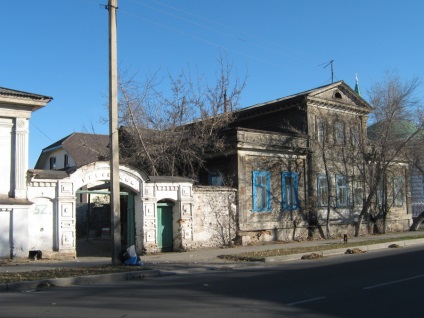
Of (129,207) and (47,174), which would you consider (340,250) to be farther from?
(47,174)

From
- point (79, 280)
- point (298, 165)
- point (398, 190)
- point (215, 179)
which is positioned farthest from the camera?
point (398, 190)

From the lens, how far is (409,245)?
22.2 m

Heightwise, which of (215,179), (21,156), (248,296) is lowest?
(248,296)

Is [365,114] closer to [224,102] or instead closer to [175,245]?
[224,102]

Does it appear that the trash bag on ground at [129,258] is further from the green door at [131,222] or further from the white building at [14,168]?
the green door at [131,222]

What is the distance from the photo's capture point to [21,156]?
17797 millimetres

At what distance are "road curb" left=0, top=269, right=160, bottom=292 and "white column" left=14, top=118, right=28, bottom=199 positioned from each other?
236 inches

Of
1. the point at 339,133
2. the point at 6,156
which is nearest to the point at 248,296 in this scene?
the point at 6,156

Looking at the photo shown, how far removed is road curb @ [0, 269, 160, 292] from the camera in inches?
455

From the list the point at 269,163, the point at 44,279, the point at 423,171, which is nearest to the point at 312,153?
the point at 269,163

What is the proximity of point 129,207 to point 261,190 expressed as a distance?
6.97 m

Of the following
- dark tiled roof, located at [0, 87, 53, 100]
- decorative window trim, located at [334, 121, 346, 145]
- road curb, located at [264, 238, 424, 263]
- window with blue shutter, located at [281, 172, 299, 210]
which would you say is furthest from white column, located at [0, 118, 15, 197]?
decorative window trim, located at [334, 121, 346, 145]

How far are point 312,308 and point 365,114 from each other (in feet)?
77.1

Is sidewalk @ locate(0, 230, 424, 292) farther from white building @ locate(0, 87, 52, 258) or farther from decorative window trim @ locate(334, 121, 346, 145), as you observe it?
decorative window trim @ locate(334, 121, 346, 145)
